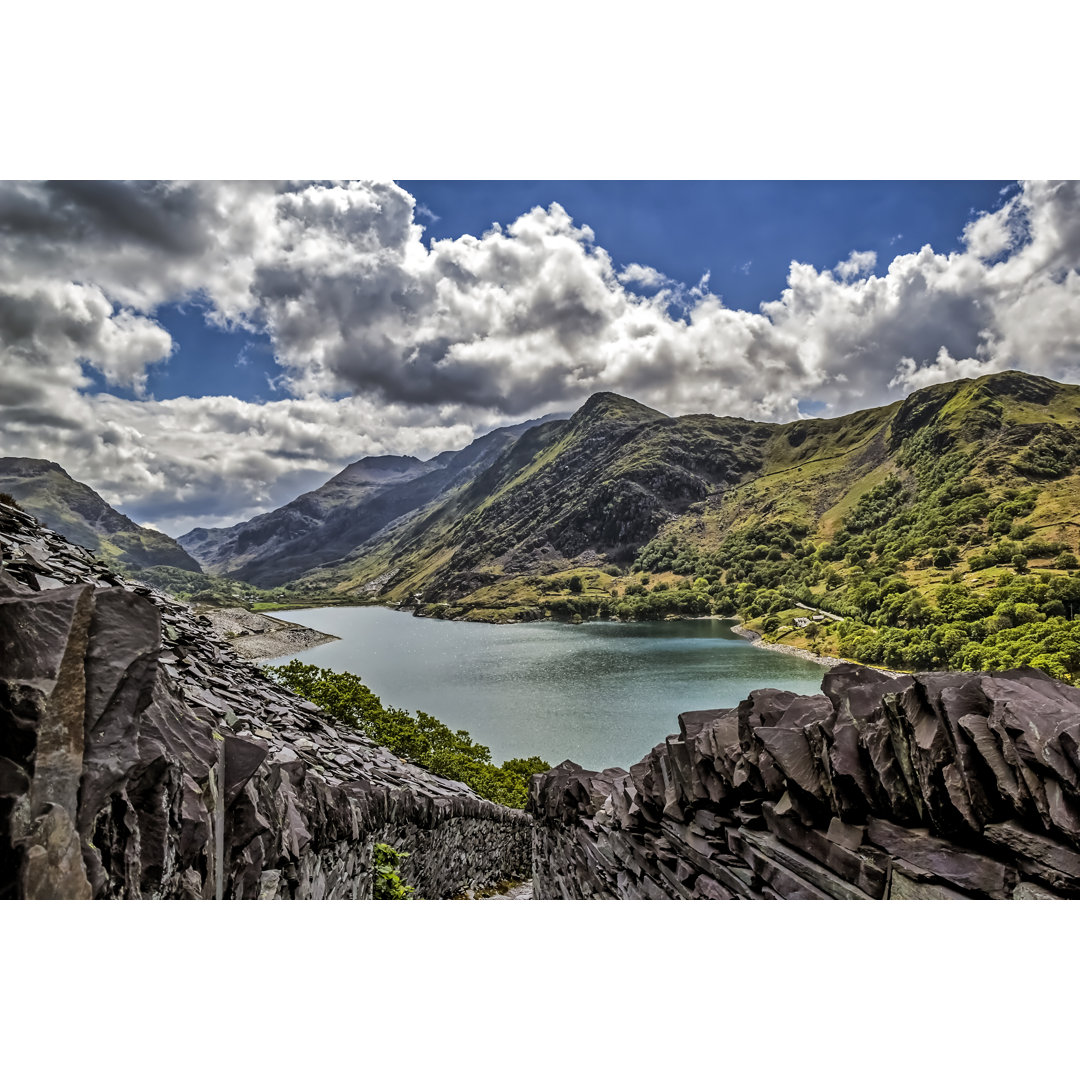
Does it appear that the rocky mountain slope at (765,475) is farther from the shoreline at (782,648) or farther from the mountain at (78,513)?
the mountain at (78,513)

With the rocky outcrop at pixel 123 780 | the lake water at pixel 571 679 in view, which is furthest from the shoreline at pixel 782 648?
the rocky outcrop at pixel 123 780

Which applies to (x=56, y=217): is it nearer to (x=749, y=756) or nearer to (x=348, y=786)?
(x=348, y=786)

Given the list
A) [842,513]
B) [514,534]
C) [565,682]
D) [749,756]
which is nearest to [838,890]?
[749,756]

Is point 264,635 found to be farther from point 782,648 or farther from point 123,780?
point 123,780

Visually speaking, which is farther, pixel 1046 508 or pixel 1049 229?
pixel 1046 508

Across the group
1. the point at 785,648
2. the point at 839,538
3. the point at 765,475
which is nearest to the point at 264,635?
the point at 785,648
